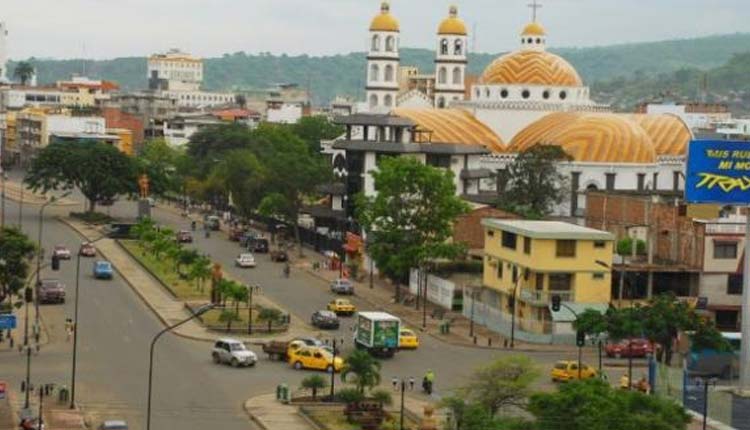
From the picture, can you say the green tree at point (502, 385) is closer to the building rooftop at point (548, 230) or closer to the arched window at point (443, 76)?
the building rooftop at point (548, 230)

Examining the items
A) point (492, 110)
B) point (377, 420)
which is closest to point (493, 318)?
point (377, 420)

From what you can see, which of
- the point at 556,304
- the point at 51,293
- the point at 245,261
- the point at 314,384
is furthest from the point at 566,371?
the point at 245,261

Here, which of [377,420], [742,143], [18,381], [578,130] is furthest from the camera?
[578,130]

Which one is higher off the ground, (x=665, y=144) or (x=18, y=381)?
(x=665, y=144)

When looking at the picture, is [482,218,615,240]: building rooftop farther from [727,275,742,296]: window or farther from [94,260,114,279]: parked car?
Result: [94,260,114,279]: parked car

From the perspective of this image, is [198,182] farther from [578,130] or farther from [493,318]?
[493,318]

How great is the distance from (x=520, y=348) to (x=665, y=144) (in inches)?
1899

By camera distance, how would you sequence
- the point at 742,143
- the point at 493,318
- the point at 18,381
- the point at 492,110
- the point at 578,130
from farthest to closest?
the point at 492,110 < the point at 578,130 < the point at 493,318 < the point at 742,143 < the point at 18,381

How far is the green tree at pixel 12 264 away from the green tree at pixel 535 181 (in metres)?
37.6

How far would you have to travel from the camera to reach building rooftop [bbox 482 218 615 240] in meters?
66.5

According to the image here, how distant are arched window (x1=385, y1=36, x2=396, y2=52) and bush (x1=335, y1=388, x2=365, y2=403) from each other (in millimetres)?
77854

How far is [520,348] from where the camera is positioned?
63.6 m

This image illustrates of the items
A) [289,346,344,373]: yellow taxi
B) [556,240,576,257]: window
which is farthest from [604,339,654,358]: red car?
[289,346,344,373]: yellow taxi

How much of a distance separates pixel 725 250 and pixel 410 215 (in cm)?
1472
